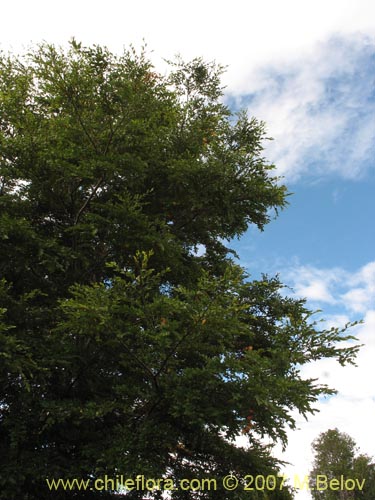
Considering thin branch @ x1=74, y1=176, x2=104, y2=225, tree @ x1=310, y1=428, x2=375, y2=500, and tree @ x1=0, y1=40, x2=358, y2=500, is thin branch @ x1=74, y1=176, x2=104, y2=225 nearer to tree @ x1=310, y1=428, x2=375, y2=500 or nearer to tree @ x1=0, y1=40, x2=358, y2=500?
tree @ x1=0, y1=40, x2=358, y2=500

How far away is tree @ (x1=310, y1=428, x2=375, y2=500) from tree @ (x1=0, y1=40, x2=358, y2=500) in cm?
4362

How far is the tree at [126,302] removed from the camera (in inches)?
258

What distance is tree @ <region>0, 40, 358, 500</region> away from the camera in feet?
21.5

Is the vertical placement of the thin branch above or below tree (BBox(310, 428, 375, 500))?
above

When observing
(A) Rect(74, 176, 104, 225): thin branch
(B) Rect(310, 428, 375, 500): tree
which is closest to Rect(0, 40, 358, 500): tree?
(A) Rect(74, 176, 104, 225): thin branch

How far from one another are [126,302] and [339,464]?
4970 cm

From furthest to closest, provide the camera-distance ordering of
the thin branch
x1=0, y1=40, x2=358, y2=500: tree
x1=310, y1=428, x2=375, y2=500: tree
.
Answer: x1=310, y1=428, x2=375, y2=500: tree
the thin branch
x1=0, y1=40, x2=358, y2=500: tree

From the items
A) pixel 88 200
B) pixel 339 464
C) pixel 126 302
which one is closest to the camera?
pixel 126 302

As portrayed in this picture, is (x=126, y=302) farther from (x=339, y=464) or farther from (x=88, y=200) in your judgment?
(x=339, y=464)

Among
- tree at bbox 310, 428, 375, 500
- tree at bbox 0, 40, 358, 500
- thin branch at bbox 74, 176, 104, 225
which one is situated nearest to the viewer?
tree at bbox 0, 40, 358, 500

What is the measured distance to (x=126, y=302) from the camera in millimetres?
7922

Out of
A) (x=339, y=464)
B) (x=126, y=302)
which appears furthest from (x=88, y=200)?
(x=339, y=464)

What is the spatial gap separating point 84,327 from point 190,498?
4.27 m

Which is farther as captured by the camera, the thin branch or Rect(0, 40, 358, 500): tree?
the thin branch
